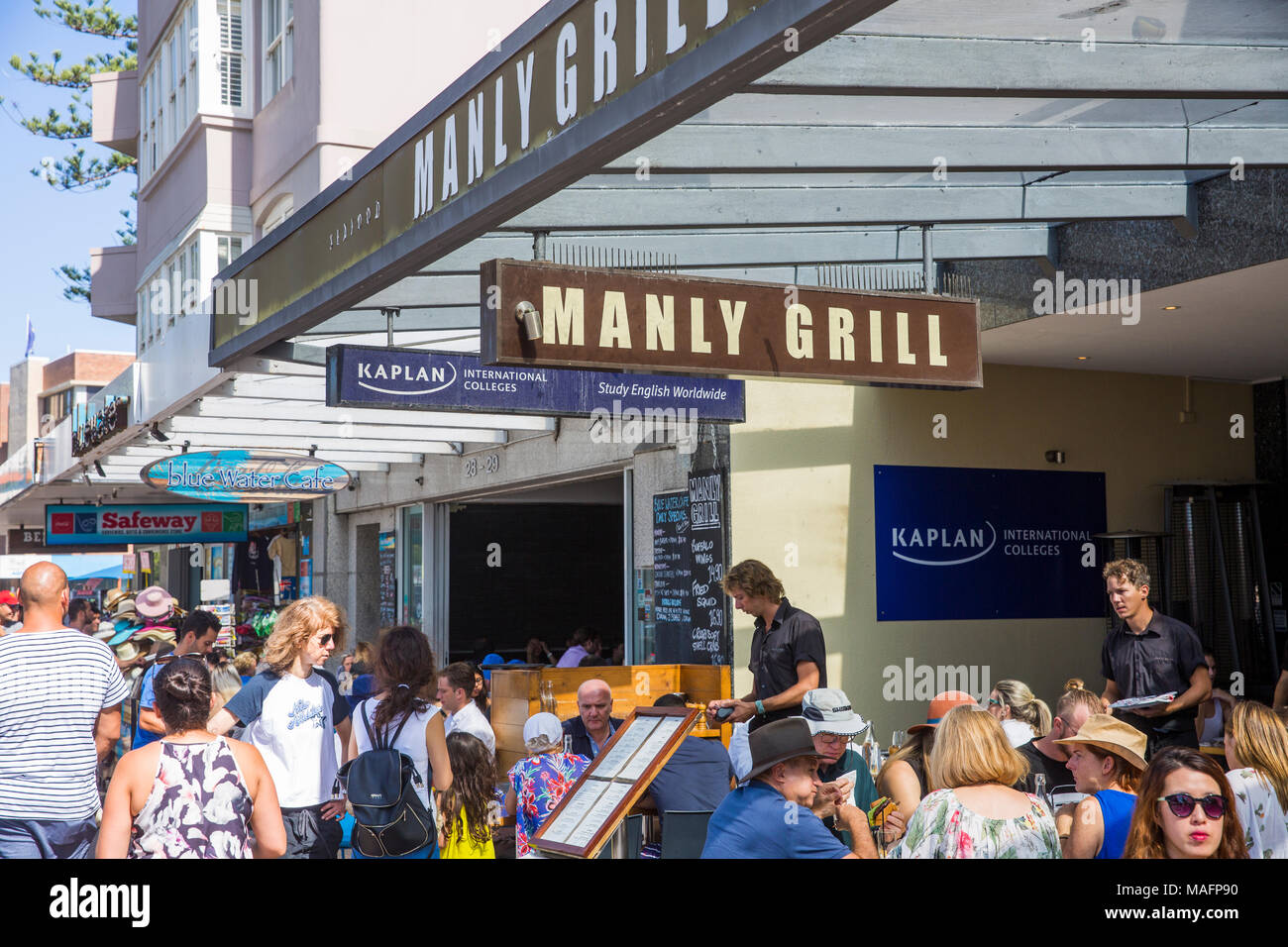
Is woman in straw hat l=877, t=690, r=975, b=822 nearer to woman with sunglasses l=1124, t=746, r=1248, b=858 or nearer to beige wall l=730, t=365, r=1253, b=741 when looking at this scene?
woman with sunglasses l=1124, t=746, r=1248, b=858

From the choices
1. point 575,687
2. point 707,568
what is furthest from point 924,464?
point 575,687

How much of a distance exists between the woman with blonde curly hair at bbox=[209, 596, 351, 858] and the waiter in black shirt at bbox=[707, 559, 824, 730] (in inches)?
82.1

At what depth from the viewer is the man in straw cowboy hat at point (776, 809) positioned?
3.94m

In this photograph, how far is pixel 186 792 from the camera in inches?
163

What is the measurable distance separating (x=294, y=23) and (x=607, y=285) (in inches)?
396

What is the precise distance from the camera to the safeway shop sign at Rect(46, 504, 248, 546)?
20.2 meters

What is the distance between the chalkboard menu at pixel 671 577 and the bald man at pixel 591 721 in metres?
3.80

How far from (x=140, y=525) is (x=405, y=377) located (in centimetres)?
1422

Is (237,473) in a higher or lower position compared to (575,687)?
higher

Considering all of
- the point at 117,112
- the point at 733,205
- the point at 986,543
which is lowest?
the point at 986,543

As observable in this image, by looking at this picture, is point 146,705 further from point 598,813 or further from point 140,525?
point 140,525
